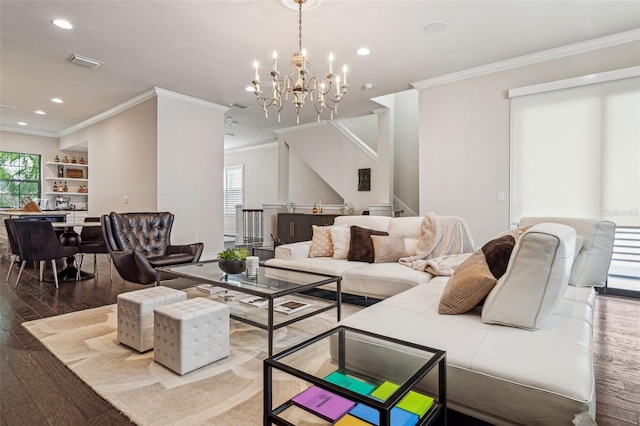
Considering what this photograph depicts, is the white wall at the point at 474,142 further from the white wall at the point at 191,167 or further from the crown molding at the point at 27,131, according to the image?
the crown molding at the point at 27,131

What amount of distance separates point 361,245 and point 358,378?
2402 mm

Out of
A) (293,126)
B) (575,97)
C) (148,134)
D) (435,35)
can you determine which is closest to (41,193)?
(148,134)

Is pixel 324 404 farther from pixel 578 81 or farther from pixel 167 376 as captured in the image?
pixel 578 81

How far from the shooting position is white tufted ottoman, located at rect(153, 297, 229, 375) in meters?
1.97

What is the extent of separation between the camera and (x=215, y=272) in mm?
2963

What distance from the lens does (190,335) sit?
199 cm

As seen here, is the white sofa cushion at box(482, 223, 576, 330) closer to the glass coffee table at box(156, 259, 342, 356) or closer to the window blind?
the glass coffee table at box(156, 259, 342, 356)

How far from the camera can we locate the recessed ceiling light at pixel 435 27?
3.40m

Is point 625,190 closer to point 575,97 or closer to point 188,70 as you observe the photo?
point 575,97

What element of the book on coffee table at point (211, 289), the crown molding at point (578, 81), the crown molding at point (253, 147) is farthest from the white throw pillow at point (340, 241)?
the crown molding at point (253, 147)

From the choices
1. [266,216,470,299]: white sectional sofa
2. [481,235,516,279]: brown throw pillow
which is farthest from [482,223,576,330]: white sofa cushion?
[266,216,470,299]: white sectional sofa

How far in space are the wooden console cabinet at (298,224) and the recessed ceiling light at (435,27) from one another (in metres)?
4.01

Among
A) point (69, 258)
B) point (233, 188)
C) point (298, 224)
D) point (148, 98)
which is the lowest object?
point (69, 258)

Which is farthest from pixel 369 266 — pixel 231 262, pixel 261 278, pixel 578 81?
pixel 578 81
